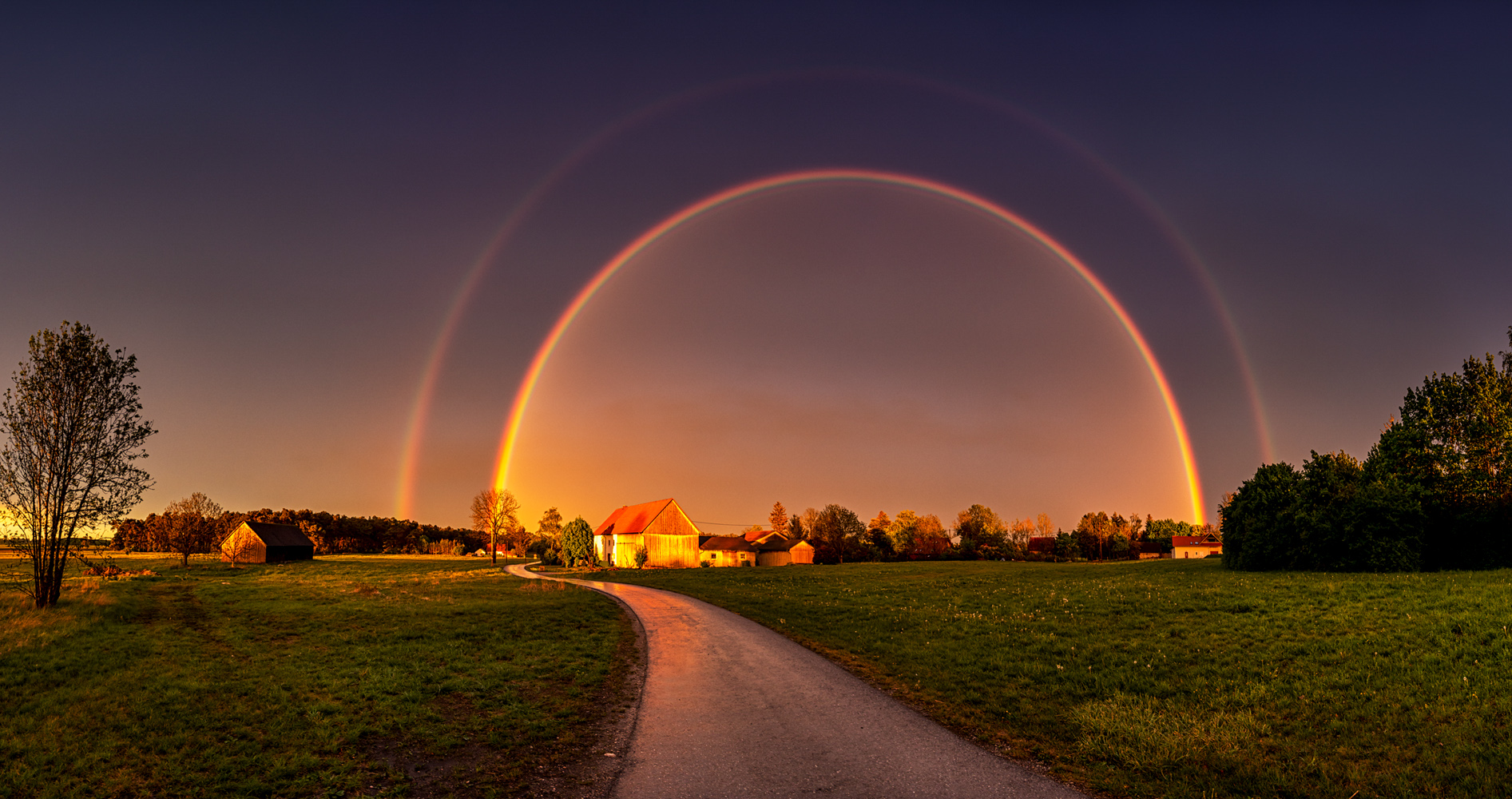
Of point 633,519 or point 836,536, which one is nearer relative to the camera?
Answer: point 633,519

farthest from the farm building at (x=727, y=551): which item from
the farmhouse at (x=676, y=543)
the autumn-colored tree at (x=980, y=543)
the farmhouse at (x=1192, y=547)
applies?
the farmhouse at (x=1192, y=547)

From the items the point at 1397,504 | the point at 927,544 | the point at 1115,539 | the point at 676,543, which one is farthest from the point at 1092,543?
the point at 1397,504

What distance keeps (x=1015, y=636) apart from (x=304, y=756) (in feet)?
58.9

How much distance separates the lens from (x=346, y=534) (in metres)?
155

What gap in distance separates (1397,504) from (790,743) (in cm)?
3577

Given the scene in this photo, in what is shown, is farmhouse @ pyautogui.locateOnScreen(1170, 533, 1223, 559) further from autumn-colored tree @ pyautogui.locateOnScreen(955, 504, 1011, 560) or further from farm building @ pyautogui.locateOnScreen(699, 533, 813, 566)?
farm building @ pyautogui.locateOnScreen(699, 533, 813, 566)

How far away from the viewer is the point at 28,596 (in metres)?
29.8

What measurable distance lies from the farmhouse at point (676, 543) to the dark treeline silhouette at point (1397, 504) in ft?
209

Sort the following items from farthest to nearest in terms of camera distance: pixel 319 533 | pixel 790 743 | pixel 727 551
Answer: pixel 319 533
pixel 727 551
pixel 790 743

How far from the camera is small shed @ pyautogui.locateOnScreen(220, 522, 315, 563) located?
90562 millimetres

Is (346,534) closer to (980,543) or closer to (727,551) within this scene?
(727,551)

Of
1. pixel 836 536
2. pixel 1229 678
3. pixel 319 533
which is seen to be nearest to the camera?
pixel 1229 678

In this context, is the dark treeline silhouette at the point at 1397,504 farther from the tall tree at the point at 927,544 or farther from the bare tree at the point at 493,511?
the bare tree at the point at 493,511

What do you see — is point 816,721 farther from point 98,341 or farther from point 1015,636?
point 98,341
